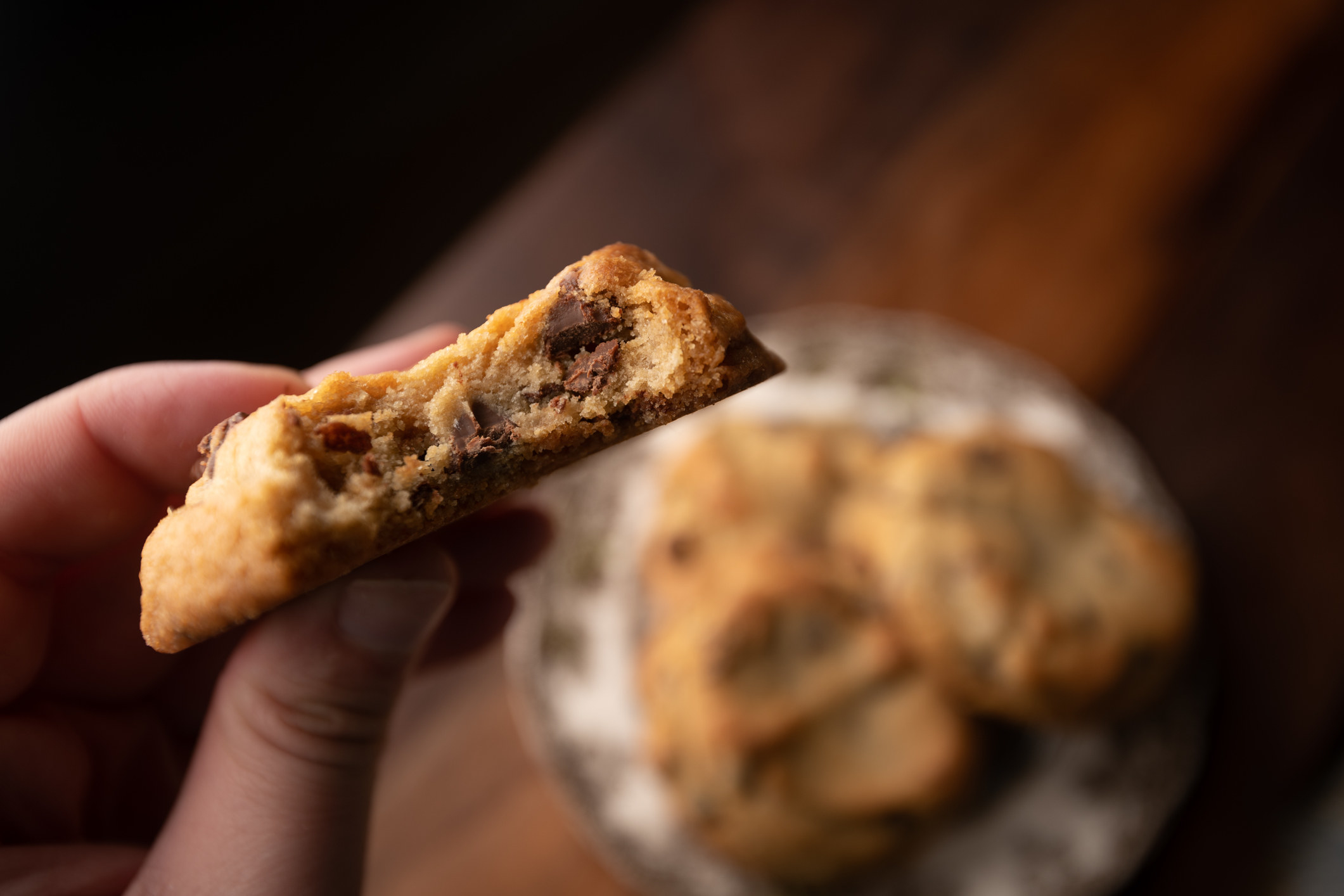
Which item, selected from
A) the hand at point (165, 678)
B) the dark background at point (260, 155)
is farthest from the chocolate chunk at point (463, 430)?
the dark background at point (260, 155)

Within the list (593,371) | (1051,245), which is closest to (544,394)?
(593,371)

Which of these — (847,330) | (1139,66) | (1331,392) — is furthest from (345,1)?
(1331,392)

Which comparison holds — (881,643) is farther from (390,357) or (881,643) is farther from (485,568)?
(390,357)

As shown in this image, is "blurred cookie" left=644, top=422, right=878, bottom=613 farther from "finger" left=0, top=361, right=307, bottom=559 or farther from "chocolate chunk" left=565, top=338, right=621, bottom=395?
"chocolate chunk" left=565, top=338, right=621, bottom=395

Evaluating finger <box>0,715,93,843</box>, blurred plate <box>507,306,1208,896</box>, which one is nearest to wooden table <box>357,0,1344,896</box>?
blurred plate <box>507,306,1208,896</box>

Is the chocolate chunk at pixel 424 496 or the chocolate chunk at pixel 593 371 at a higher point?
the chocolate chunk at pixel 593 371

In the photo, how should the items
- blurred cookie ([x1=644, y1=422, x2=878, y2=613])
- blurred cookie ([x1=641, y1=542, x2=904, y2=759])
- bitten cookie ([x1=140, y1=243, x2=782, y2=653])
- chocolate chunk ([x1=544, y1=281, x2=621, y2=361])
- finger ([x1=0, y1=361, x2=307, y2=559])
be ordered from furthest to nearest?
blurred cookie ([x1=644, y1=422, x2=878, y2=613]) → blurred cookie ([x1=641, y1=542, x2=904, y2=759]) → finger ([x1=0, y1=361, x2=307, y2=559]) → chocolate chunk ([x1=544, y1=281, x2=621, y2=361]) → bitten cookie ([x1=140, y1=243, x2=782, y2=653])

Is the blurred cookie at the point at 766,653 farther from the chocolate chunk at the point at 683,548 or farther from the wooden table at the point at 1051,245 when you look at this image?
→ the wooden table at the point at 1051,245
